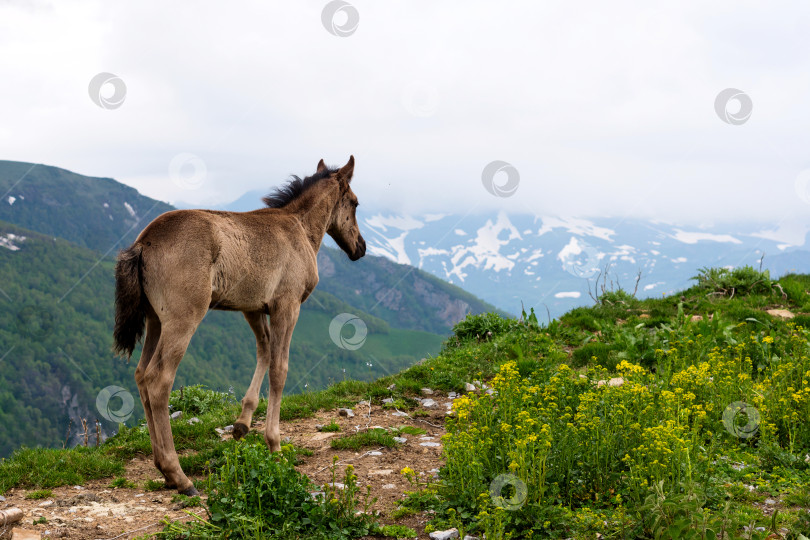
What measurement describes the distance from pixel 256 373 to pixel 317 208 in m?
2.80

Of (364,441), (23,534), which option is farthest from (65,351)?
(23,534)

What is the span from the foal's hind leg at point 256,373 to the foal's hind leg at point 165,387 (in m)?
1.80

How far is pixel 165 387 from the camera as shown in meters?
6.57

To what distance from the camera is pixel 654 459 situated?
5.30 m

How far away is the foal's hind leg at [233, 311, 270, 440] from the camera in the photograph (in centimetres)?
852

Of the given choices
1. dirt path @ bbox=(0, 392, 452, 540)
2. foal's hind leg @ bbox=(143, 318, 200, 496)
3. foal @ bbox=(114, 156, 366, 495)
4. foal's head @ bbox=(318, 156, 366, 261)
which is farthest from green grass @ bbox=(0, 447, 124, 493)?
foal's head @ bbox=(318, 156, 366, 261)

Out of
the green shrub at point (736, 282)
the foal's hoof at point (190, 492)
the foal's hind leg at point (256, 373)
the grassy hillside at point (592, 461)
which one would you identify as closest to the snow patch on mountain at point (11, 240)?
the grassy hillside at point (592, 461)

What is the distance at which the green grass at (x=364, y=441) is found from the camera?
27.0 ft

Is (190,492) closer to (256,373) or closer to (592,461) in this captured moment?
(256,373)

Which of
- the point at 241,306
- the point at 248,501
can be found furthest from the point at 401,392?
the point at 248,501

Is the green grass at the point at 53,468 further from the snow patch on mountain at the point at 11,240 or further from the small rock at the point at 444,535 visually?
the snow patch on mountain at the point at 11,240

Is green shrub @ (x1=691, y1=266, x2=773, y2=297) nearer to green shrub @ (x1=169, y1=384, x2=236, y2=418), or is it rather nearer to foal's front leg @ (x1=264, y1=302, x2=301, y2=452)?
foal's front leg @ (x1=264, y1=302, x2=301, y2=452)

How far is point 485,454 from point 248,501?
7.59ft

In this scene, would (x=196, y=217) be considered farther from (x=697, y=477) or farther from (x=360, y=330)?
(x=360, y=330)
